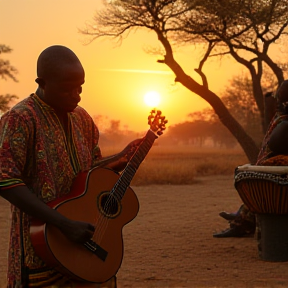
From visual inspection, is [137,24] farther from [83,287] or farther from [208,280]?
[83,287]

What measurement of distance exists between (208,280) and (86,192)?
281cm

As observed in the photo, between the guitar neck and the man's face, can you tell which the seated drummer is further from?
the man's face

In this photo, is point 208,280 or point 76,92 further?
point 208,280

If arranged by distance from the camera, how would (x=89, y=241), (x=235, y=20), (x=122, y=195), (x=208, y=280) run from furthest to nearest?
(x=235, y=20)
(x=208, y=280)
(x=122, y=195)
(x=89, y=241)

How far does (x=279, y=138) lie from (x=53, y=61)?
3.40m

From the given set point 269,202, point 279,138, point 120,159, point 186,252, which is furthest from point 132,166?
point 186,252

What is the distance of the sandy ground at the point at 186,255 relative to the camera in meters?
5.27

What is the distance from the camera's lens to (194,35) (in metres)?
17.9

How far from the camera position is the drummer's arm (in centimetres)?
553

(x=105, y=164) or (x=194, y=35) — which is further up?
(x=194, y=35)

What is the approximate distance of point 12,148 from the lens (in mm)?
2455

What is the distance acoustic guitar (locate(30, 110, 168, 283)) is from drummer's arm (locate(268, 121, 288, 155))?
2.69 m

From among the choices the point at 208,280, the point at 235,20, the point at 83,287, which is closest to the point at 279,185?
the point at 208,280

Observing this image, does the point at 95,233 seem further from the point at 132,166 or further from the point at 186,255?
the point at 186,255
